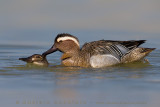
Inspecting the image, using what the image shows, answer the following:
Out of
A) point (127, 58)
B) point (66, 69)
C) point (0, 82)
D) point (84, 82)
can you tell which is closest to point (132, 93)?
point (84, 82)

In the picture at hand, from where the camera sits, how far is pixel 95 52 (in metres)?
12.3

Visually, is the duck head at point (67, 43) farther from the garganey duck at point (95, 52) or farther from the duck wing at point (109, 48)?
the duck wing at point (109, 48)

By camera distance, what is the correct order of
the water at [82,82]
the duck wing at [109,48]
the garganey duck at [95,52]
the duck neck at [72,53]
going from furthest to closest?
the duck neck at [72,53]
the duck wing at [109,48]
the garganey duck at [95,52]
the water at [82,82]

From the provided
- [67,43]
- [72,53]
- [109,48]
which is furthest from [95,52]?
[67,43]

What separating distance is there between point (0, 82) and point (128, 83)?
2605mm

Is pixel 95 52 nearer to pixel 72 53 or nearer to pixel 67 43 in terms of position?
pixel 72 53

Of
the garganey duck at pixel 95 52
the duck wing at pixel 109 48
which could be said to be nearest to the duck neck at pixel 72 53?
the garganey duck at pixel 95 52

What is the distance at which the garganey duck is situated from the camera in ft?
40.1

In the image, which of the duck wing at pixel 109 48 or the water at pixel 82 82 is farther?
the duck wing at pixel 109 48

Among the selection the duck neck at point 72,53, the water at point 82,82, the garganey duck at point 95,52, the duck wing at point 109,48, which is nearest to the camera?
the water at point 82,82

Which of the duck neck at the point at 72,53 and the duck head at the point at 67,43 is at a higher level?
the duck head at the point at 67,43

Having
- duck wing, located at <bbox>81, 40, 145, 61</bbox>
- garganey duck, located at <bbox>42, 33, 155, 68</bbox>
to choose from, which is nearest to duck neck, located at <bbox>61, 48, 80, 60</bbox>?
garganey duck, located at <bbox>42, 33, 155, 68</bbox>

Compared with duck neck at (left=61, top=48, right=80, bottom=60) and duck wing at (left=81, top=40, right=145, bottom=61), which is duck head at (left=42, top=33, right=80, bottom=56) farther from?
duck wing at (left=81, top=40, right=145, bottom=61)

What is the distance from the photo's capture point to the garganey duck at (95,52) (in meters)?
12.2
